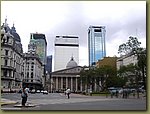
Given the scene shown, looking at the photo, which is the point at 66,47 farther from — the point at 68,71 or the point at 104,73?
the point at 104,73

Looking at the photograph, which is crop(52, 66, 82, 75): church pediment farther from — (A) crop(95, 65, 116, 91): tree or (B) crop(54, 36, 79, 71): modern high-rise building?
(B) crop(54, 36, 79, 71): modern high-rise building

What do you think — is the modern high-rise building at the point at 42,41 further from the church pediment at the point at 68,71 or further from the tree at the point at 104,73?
the tree at the point at 104,73

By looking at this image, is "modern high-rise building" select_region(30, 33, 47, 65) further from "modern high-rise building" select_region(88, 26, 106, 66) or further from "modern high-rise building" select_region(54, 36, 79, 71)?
"modern high-rise building" select_region(88, 26, 106, 66)

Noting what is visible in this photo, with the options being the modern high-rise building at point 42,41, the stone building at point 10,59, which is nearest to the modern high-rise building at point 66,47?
the modern high-rise building at point 42,41

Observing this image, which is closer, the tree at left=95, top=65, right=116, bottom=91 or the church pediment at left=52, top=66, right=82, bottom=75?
the church pediment at left=52, top=66, right=82, bottom=75

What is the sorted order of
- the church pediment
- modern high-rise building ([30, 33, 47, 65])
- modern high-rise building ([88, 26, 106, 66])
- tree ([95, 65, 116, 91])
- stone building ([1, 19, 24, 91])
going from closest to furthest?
1. stone building ([1, 19, 24, 91])
2. modern high-rise building ([88, 26, 106, 66])
3. modern high-rise building ([30, 33, 47, 65])
4. the church pediment
5. tree ([95, 65, 116, 91])

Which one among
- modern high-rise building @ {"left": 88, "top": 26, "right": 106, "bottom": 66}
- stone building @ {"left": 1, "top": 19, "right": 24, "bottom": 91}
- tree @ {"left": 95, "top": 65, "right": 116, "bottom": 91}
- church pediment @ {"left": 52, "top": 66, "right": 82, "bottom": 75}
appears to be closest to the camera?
stone building @ {"left": 1, "top": 19, "right": 24, "bottom": 91}

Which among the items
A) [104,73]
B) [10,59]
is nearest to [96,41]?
[10,59]

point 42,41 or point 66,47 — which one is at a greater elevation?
point 42,41

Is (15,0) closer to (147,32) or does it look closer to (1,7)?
(1,7)

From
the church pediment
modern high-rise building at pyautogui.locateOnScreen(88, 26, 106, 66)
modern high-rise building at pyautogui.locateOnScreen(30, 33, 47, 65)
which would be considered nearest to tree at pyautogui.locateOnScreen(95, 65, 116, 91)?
the church pediment

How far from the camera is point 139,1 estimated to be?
7.36 metres

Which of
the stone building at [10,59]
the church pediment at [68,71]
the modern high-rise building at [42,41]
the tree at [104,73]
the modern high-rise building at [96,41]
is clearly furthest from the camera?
the tree at [104,73]

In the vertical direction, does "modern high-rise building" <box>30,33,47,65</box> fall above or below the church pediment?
above
